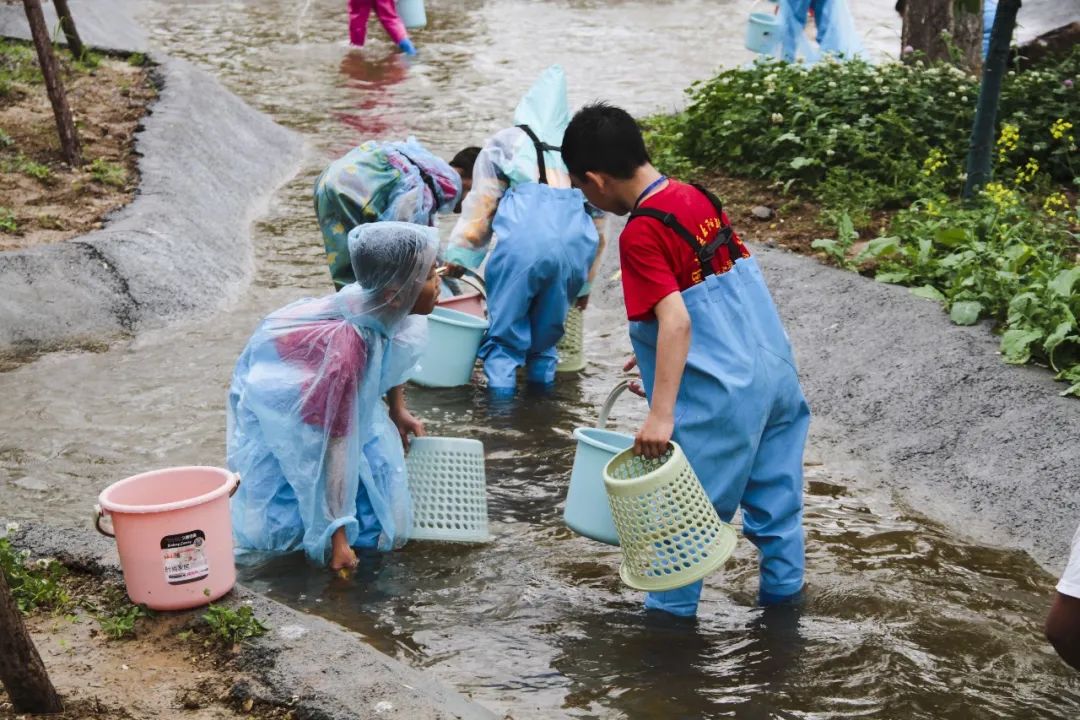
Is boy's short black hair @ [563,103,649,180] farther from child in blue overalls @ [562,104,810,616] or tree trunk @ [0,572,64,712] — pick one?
tree trunk @ [0,572,64,712]

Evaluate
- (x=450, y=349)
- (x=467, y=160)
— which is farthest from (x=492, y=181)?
(x=450, y=349)

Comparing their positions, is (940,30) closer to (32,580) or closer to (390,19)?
(390,19)

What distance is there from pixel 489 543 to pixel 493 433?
1.21 m

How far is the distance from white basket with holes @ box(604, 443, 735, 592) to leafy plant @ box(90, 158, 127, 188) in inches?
224

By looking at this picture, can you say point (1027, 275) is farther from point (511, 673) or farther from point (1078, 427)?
point (511, 673)

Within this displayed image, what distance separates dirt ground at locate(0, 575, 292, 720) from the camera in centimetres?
309

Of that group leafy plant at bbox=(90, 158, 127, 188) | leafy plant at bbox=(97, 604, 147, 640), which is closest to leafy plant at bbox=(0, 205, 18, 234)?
leafy plant at bbox=(90, 158, 127, 188)

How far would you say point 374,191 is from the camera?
18.4ft

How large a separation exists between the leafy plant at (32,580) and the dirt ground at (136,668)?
0.05m

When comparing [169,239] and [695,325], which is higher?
[695,325]

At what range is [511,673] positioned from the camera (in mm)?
3766

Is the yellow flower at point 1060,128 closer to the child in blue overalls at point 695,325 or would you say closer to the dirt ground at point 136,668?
the child in blue overalls at point 695,325

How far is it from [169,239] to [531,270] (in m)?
2.74

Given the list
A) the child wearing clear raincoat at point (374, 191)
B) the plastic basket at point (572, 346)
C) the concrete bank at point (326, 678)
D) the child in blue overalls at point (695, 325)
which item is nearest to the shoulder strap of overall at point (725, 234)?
the child in blue overalls at point (695, 325)
